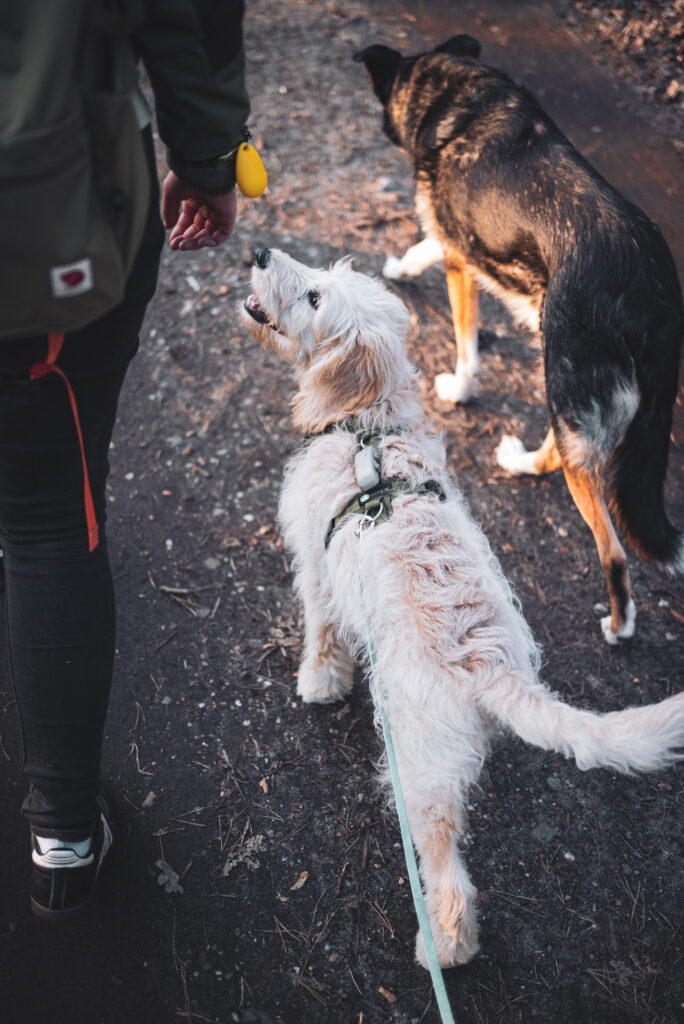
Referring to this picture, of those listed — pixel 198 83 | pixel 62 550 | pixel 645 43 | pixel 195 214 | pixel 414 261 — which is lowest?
pixel 414 261

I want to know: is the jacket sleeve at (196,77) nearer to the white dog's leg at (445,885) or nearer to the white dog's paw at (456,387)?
the white dog's leg at (445,885)

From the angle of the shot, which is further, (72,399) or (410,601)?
(410,601)

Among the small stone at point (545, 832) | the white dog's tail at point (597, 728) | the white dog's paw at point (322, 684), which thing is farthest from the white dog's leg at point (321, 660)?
the white dog's tail at point (597, 728)

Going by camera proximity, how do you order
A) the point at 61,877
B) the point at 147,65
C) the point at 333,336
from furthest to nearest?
the point at 333,336 → the point at 61,877 → the point at 147,65

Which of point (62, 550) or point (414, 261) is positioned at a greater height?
point (62, 550)

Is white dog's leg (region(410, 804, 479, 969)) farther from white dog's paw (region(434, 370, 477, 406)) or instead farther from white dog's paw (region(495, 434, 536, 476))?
white dog's paw (region(434, 370, 477, 406))

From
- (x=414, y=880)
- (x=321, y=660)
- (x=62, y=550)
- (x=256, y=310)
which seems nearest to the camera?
(x=414, y=880)

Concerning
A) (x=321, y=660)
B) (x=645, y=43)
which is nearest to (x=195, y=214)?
(x=321, y=660)

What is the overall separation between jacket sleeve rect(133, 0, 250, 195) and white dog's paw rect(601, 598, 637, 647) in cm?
214

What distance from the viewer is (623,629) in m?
2.55

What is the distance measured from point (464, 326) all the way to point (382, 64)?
1.76m

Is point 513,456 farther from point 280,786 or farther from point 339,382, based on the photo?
point 280,786

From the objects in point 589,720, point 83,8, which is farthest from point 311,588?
point 83,8

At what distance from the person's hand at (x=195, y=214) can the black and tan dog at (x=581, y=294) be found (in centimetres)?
133
